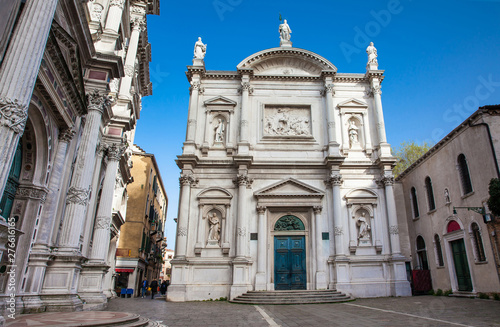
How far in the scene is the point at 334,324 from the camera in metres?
8.35

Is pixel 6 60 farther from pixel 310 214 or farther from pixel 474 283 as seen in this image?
pixel 474 283

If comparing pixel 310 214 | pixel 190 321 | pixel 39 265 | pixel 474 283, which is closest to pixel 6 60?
pixel 39 265

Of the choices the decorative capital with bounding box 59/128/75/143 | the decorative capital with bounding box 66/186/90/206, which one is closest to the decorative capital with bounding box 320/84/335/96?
the decorative capital with bounding box 59/128/75/143

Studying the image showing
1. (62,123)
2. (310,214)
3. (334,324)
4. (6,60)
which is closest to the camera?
(6,60)

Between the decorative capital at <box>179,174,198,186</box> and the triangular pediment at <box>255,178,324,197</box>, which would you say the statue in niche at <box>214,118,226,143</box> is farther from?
the triangular pediment at <box>255,178,324,197</box>

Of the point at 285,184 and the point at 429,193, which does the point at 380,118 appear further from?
the point at 285,184

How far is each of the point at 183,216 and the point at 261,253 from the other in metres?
4.79

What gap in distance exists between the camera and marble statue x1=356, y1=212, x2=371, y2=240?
61.8 feet

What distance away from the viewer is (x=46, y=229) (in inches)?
385

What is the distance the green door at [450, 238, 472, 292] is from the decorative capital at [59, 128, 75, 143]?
1903 cm

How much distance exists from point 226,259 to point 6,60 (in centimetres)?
1424

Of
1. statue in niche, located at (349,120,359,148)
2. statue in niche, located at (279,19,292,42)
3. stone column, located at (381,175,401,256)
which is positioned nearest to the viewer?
stone column, located at (381,175,401,256)

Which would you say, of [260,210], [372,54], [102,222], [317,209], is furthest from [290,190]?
[372,54]

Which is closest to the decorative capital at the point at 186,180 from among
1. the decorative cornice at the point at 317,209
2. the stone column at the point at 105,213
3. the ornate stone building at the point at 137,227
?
the stone column at the point at 105,213
